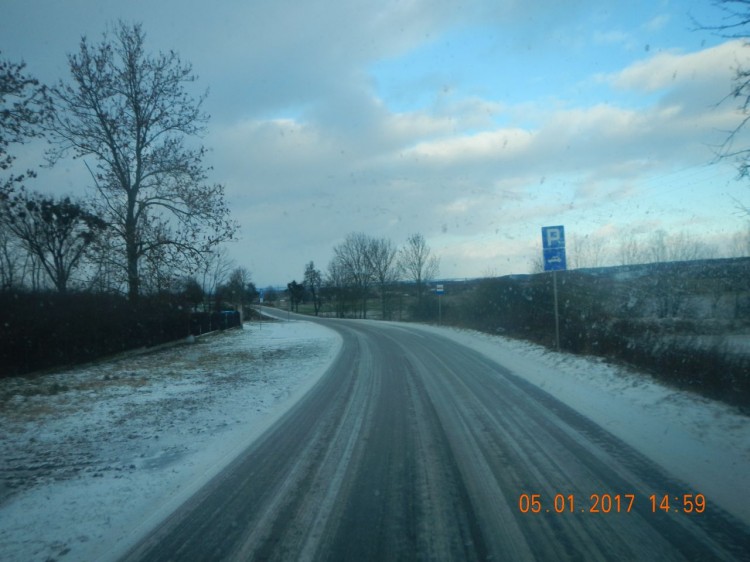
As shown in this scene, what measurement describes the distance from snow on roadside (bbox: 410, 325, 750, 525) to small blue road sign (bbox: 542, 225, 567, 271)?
3.84m

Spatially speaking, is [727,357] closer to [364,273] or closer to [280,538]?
[280,538]

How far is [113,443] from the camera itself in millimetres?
6938

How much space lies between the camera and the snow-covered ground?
14.4ft

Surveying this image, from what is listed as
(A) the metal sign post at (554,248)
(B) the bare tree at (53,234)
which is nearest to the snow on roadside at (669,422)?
(A) the metal sign post at (554,248)

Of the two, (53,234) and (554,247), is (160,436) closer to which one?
(554,247)

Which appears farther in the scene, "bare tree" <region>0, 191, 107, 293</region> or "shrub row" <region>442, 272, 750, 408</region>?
"bare tree" <region>0, 191, 107, 293</region>

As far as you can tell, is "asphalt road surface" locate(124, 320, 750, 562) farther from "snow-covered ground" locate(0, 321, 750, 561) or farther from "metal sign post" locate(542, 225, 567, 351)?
"metal sign post" locate(542, 225, 567, 351)

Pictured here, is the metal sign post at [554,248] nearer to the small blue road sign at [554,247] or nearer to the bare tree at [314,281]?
the small blue road sign at [554,247]

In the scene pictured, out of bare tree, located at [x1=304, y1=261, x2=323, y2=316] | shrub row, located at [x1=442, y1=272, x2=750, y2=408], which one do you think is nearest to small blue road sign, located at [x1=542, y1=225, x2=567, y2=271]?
shrub row, located at [x1=442, y1=272, x2=750, y2=408]

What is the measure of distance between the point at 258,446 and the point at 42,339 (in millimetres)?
11983

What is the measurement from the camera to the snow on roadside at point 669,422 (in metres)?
4.80

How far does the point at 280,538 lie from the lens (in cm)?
390
